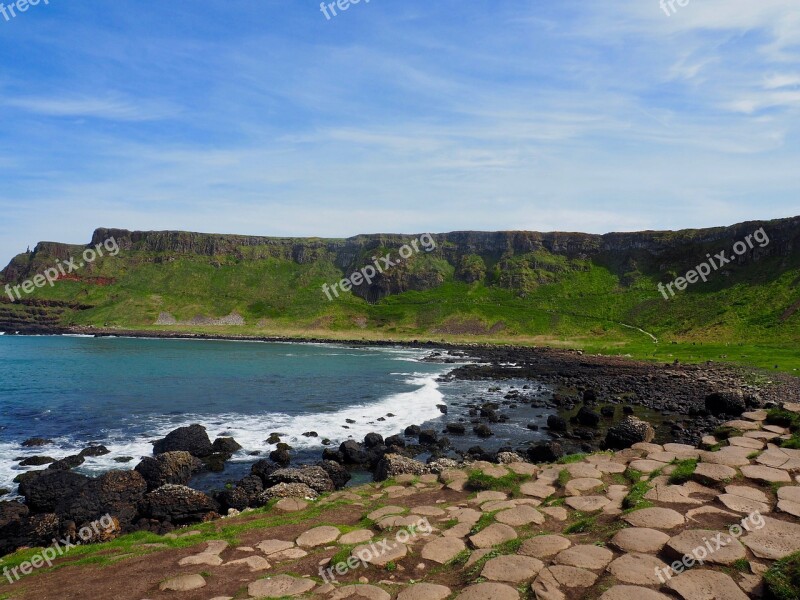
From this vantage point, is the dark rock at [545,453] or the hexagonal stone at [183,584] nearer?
the hexagonal stone at [183,584]

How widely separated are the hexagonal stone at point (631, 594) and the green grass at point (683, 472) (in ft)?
17.5

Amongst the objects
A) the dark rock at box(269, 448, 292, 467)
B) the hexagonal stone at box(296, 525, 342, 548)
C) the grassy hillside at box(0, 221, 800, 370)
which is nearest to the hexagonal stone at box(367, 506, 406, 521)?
the hexagonal stone at box(296, 525, 342, 548)

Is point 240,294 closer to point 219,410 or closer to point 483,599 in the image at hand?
point 219,410

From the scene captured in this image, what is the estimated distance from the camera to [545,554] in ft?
27.8

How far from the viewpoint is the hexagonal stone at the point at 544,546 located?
8523mm

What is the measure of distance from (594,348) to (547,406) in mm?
60462

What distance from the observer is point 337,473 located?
22.4 metres

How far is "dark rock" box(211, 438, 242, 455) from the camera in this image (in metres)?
27.4

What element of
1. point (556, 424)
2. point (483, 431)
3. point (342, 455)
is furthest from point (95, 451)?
point (556, 424)

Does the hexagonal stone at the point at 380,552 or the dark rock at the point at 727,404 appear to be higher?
the hexagonal stone at the point at 380,552

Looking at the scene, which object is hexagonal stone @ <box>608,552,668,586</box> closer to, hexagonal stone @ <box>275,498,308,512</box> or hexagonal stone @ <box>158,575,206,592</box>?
hexagonal stone @ <box>158,575,206,592</box>

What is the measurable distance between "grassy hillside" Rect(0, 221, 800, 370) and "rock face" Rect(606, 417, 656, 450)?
58625mm

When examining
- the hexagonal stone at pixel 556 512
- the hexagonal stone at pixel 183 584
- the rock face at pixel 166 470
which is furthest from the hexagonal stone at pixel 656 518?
the rock face at pixel 166 470

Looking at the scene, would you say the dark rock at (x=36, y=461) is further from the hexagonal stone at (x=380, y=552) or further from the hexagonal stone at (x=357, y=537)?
the hexagonal stone at (x=380, y=552)
